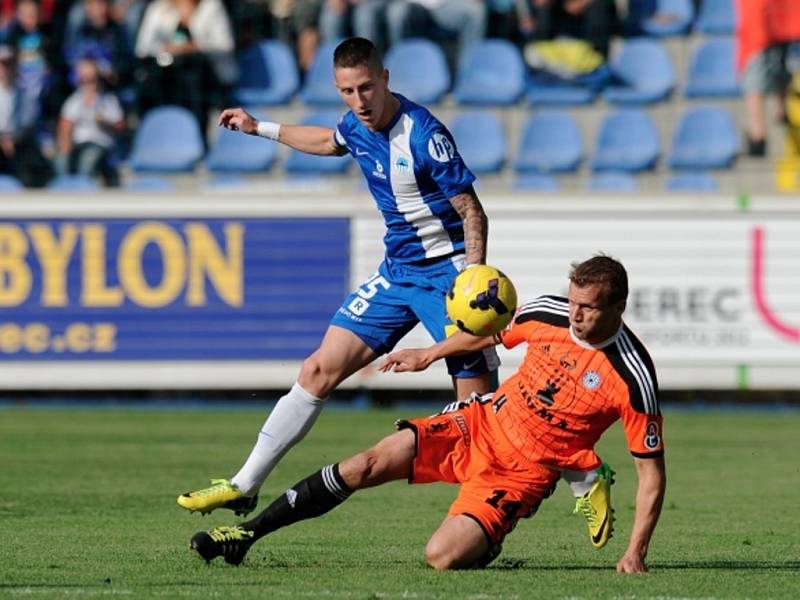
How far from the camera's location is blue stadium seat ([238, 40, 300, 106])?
1978 cm

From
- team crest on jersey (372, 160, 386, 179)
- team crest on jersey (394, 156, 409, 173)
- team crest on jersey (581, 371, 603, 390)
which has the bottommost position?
team crest on jersey (581, 371, 603, 390)

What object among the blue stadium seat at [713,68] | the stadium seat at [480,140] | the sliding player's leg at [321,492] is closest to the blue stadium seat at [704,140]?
the blue stadium seat at [713,68]

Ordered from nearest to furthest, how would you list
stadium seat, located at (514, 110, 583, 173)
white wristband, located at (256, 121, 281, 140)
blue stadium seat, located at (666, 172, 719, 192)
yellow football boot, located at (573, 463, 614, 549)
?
yellow football boot, located at (573, 463, 614, 549), white wristband, located at (256, 121, 281, 140), blue stadium seat, located at (666, 172, 719, 192), stadium seat, located at (514, 110, 583, 173)

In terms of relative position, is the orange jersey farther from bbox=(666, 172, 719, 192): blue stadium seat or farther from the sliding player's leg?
bbox=(666, 172, 719, 192): blue stadium seat

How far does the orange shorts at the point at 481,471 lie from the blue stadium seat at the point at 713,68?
12297 mm

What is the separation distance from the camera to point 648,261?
1656cm

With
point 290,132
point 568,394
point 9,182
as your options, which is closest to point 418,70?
point 9,182

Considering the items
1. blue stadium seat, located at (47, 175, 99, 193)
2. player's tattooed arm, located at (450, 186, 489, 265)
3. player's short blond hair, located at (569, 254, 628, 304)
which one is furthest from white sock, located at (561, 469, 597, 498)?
blue stadium seat, located at (47, 175, 99, 193)

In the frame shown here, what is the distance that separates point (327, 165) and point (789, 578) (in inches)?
482

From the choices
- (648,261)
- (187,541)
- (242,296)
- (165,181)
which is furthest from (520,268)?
(187,541)

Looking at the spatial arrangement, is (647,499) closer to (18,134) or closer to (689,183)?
(689,183)

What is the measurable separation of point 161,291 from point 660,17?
22.8ft

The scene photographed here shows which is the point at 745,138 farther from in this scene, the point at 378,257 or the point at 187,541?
the point at 187,541

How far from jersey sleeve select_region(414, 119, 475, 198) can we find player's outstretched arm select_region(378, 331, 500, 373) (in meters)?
0.83
